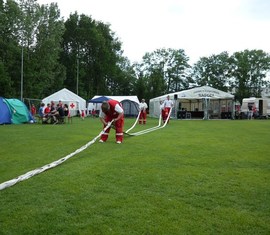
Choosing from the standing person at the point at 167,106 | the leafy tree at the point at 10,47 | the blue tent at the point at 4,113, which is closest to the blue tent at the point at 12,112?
the blue tent at the point at 4,113

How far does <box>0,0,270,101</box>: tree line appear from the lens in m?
43.1

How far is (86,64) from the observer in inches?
2276

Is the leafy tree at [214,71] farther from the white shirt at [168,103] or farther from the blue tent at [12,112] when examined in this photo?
the blue tent at [12,112]

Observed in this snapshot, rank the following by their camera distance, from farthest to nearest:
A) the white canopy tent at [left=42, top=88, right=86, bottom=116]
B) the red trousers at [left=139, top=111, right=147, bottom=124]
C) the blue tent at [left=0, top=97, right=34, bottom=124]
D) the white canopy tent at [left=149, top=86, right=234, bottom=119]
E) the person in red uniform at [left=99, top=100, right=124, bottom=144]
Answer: the white canopy tent at [left=42, top=88, right=86, bottom=116] → the white canopy tent at [left=149, top=86, right=234, bottom=119] → the red trousers at [left=139, top=111, right=147, bottom=124] → the blue tent at [left=0, top=97, right=34, bottom=124] → the person in red uniform at [left=99, top=100, right=124, bottom=144]

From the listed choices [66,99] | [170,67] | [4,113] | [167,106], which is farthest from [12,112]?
[170,67]

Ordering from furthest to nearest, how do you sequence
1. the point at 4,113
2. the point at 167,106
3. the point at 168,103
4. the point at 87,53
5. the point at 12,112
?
the point at 87,53, the point at 167,106, the point at 168,103, the point at 12,112, the point at 4,113

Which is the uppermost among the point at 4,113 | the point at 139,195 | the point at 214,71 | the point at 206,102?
the point at 214,71

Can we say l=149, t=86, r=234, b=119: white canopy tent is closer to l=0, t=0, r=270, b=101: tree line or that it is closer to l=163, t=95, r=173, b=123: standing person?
l=163, t=95, r=173, b=123: standing person

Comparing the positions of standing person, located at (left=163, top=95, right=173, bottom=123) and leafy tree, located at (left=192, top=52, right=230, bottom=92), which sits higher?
leafy tree, located at (left=192, top=52, right=230, bottom=92)

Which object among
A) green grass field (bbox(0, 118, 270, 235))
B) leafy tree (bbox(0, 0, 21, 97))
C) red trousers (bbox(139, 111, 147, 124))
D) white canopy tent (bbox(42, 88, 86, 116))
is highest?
leafy tree (bbox(0, 0, 21, 97))

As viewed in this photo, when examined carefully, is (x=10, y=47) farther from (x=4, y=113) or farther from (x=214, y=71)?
(x=214, y=71)

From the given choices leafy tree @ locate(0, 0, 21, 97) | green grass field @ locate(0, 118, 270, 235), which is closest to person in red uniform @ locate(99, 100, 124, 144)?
green grass field @ locate(0, 118, 270, 235)

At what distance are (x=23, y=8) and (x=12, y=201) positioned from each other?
156 ft

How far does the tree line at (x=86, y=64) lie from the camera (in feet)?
141
